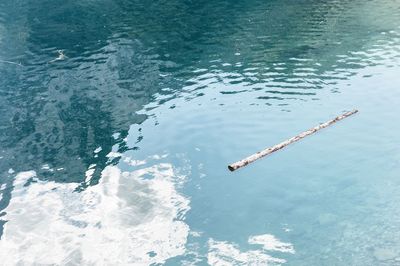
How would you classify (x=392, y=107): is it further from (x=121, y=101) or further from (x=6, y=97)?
(x=6, y=97)

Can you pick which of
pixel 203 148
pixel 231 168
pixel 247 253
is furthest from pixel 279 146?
pixel 247 253

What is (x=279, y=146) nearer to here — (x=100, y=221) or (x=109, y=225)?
(x=109, y=225)

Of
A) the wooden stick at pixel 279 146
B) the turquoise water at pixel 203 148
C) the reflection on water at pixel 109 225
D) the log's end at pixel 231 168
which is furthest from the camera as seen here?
the wooden stick at pixel 279 146

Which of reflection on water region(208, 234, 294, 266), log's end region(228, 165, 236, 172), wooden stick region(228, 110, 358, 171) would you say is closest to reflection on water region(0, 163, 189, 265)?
reflection on water region(208, 234, 294, 266)

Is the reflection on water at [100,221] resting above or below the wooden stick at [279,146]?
below

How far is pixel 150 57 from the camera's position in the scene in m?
59.8

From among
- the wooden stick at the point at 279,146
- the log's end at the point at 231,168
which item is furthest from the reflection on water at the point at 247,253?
the wooden stick at the point at 279,146

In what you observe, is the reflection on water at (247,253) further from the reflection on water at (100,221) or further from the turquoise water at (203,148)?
the reflection on water at (100,221)

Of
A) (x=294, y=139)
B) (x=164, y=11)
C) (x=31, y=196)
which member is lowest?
(x=31, y=196)

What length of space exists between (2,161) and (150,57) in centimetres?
2991

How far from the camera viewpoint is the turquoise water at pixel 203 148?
960 inches

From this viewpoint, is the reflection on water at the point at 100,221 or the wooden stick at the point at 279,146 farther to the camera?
the wooden stick at the point at 279,146

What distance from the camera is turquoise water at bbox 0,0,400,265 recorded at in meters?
24.4

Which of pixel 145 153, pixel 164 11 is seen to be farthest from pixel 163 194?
pixel 164 11
